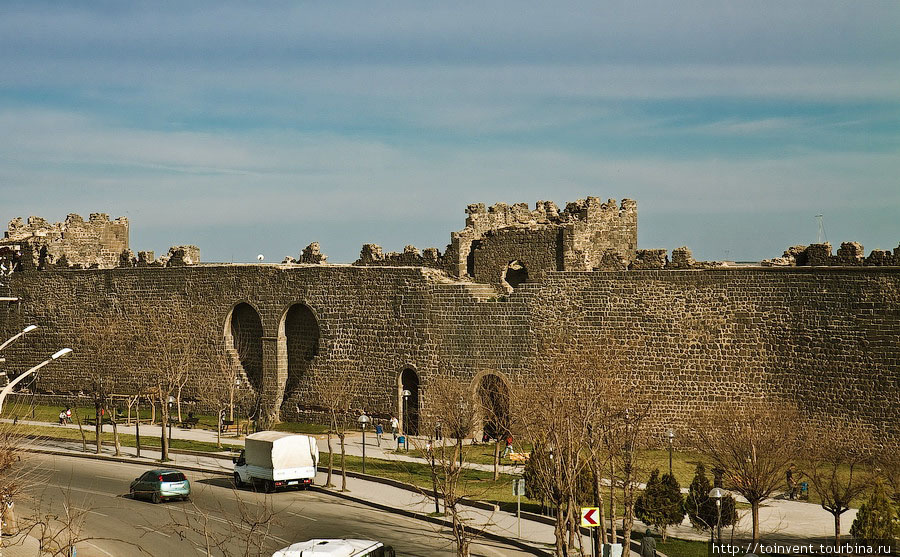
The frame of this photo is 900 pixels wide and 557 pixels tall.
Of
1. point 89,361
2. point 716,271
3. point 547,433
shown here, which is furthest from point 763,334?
point 89,361

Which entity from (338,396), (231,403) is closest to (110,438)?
(231,403)

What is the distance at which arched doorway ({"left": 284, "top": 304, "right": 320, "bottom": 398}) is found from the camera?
157ft

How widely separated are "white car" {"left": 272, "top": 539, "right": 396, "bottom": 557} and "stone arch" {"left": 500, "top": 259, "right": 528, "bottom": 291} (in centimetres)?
2202

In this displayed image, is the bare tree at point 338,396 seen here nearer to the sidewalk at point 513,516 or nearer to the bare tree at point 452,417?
the sidewalk at point 513,516

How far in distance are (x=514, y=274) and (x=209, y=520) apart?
20.2 meters

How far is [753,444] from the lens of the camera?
2875cm

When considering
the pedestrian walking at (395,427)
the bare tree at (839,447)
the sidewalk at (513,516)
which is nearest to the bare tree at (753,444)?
the bare tree at (839,447)

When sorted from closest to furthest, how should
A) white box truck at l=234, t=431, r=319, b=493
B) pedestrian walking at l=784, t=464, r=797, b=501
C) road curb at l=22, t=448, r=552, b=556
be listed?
1. road curb at l=22, t=448, r=552, b=556
2. pedestrian walking at l=784, t=464, r=797, b=501
3. white box truck at l=234, t=431, r=319, b=493

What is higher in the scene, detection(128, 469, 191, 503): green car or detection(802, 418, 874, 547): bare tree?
detection(802, 418, 874, 547): bare tree

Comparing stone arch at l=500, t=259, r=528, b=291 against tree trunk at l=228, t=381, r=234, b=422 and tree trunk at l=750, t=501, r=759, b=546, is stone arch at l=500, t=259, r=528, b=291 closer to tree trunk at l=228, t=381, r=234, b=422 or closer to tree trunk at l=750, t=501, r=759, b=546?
tree trunk at l=228, t=381, r=234, b=422

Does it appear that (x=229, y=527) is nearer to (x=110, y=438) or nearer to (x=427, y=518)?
(x=427, y=518)

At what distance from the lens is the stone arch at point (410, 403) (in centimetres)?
4438

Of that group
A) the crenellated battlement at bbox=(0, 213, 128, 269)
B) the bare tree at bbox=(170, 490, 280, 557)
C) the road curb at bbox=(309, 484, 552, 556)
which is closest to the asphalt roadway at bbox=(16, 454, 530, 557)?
the bare tree at bbox=(170, 490, 280, 557)

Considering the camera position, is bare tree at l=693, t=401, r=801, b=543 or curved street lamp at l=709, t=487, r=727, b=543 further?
bare tree at l=693, t=401, r=801, b=543
